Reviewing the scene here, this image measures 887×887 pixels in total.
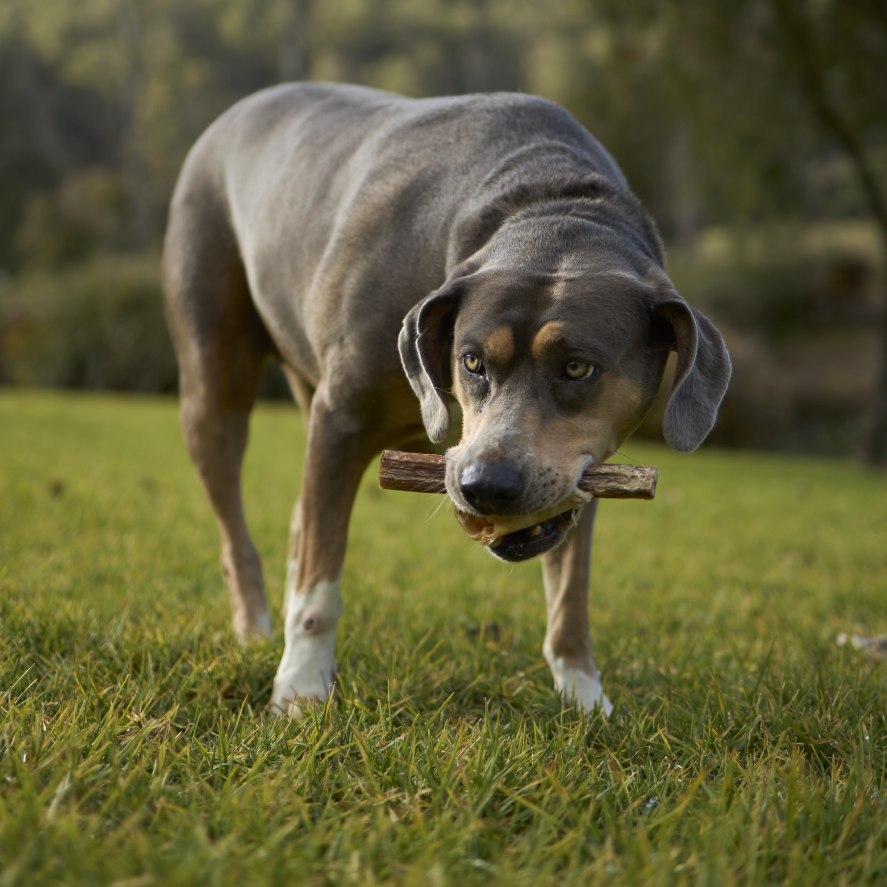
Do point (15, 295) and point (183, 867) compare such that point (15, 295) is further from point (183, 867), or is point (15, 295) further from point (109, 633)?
point (183, 867)

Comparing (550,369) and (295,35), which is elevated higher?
(550,369)

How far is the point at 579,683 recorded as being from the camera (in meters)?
2.73

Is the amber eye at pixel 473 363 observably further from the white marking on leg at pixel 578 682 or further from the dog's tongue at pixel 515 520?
the white marking on leg at pixel 578 682

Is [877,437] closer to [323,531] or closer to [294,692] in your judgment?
[323,531]

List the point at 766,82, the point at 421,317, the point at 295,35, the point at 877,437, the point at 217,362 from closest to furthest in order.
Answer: the point at 421,317 < the point at 217,362 < the point at 766,82 < the point at 877,437 < the point at 295,35

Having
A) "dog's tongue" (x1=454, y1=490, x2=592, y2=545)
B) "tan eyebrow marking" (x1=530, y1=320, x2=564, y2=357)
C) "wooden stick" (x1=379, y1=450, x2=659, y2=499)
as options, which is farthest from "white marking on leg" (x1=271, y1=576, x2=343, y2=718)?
"tan eyebrow marking" (x1=530, y1=320, x2=564, y2=357)

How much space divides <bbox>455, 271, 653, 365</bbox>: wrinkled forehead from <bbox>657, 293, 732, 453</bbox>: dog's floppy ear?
96mm

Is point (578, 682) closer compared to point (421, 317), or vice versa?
point (421, 317)

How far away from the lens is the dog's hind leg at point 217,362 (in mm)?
3453

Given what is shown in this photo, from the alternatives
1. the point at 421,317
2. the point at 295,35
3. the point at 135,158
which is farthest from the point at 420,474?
the point at 135,158

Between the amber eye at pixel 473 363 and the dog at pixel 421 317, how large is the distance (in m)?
0.01

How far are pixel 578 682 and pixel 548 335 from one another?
1.19 metres

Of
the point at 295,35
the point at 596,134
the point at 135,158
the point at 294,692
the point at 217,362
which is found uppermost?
the point at 217,362

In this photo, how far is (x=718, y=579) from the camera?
4613 mm
